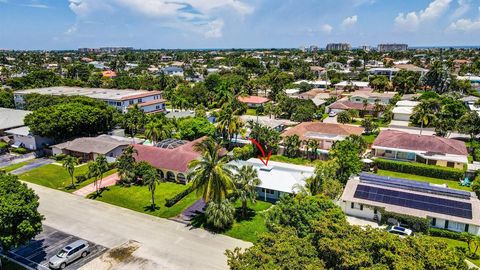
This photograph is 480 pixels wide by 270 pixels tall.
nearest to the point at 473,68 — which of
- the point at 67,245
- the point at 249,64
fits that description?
the point at 249,64

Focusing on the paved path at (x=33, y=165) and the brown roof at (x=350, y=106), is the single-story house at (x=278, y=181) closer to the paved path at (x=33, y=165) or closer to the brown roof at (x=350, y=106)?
the paved path at (x=33, y=165)

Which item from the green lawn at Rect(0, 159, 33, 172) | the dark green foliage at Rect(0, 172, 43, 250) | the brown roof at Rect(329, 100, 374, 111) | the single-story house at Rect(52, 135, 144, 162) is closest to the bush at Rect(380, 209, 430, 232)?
the dark green foliage at Rect(0, 172, 43, 250)

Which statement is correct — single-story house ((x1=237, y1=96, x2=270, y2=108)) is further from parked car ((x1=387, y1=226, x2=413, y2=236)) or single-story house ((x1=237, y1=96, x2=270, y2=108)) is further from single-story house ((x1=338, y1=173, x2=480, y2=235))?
parked car ((x1=387, y1=226, x2=413, y2=236))

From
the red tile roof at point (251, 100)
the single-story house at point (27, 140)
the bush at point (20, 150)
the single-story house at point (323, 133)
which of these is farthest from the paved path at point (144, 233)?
the red tile roof at point (251, 100)

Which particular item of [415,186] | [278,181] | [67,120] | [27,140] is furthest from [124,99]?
[415,186]

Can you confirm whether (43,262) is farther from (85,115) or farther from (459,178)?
(459,178)

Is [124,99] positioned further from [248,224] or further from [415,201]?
[415,201]
